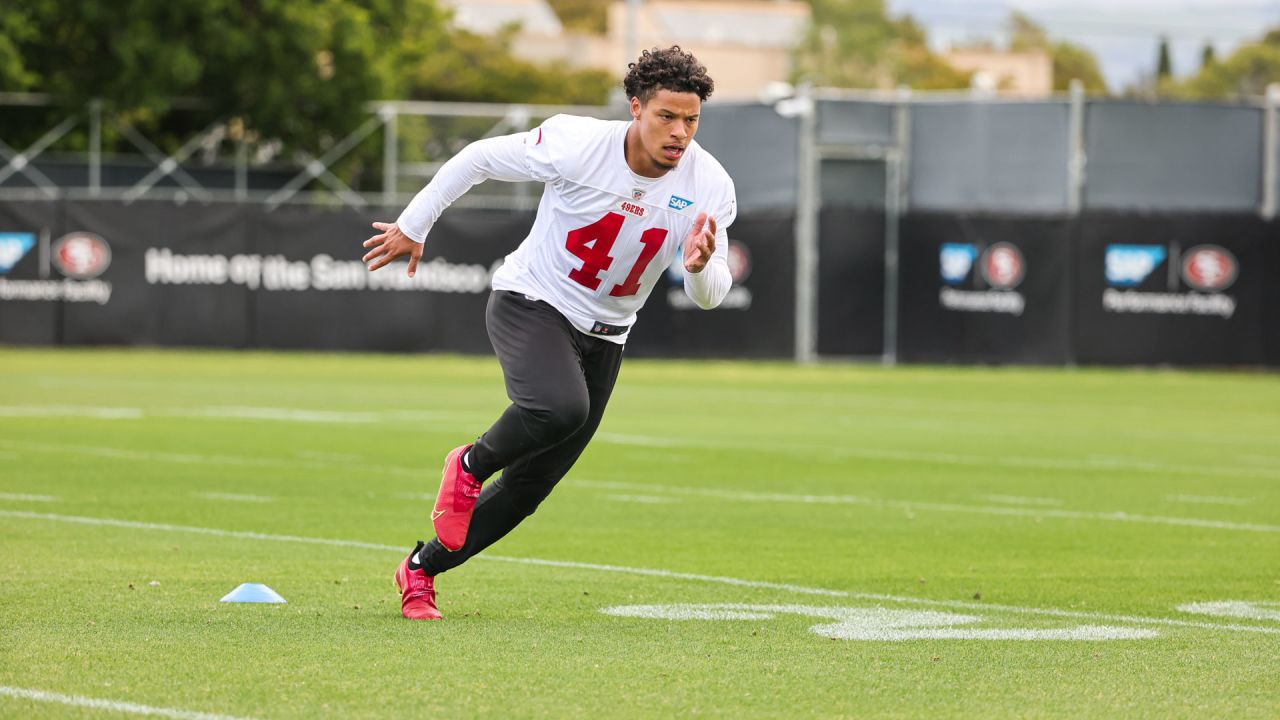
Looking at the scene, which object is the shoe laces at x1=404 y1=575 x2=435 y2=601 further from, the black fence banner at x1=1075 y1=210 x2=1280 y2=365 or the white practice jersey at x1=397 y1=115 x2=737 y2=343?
the black fence banner at x1=1075 y1=210 x2=1280 y2=365

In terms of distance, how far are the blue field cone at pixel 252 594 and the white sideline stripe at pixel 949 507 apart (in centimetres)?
539

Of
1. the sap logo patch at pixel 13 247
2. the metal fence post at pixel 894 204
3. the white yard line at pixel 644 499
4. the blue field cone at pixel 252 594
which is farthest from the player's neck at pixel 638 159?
the sap logo patch at pixel 13 247

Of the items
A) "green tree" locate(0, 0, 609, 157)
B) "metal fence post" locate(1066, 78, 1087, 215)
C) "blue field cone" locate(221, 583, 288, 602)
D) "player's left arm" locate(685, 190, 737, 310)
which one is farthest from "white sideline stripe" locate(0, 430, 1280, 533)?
"green tree" locate(0, 0, 609, 157)

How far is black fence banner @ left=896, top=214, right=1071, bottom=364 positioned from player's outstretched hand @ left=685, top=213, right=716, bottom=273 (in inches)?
1009

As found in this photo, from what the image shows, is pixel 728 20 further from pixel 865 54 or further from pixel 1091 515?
pixel 1091 515

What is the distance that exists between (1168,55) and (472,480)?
13122cm

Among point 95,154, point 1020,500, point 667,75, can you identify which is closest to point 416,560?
point 667,75

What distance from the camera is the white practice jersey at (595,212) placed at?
771 cm

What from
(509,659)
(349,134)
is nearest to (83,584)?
(509,659)

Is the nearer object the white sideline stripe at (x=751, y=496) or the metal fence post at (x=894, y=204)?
the white sideline stripe at (x=751, y=496)

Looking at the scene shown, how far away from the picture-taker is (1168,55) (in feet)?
434

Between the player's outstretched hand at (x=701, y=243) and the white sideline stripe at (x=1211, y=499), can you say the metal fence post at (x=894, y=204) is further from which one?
the player's outstretched hand at (x=701, y=243)

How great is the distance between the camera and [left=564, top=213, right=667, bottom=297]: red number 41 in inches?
304

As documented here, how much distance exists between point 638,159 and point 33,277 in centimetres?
2711
